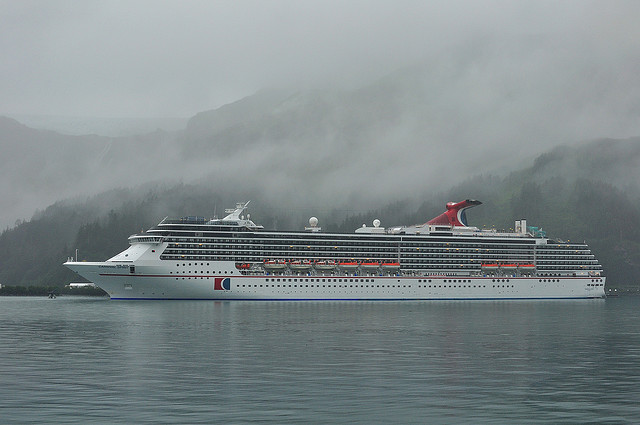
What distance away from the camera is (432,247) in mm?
187000

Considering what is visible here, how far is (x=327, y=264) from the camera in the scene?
172 meters

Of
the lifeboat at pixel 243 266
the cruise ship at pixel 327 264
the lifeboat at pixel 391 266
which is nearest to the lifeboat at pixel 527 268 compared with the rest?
the cruise ship at pixel 327 264

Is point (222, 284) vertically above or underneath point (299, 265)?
underneath

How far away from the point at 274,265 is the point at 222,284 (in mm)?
13437

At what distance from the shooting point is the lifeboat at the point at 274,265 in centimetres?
16600

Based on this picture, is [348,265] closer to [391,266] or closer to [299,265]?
[391,266]

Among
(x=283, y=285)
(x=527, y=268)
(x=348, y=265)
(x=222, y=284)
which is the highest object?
(x=348, y=265)

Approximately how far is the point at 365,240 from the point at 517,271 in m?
40.5

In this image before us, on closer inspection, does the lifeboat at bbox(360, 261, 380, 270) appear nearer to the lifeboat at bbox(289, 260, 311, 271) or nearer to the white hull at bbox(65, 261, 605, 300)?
the white hull at bbox(65, 261, 605, 300)

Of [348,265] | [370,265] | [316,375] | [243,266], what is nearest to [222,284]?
[243,266]

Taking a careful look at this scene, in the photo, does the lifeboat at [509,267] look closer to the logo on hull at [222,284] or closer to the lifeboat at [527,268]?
the lifeboat at [527,268]

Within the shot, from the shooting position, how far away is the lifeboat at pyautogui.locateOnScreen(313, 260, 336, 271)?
561 feet

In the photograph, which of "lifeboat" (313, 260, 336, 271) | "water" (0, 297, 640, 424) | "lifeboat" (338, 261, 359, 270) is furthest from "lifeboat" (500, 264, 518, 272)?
"water" (0, 297, 640, 424)

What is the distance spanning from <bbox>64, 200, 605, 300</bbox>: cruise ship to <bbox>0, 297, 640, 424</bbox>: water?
7291 centimetres
